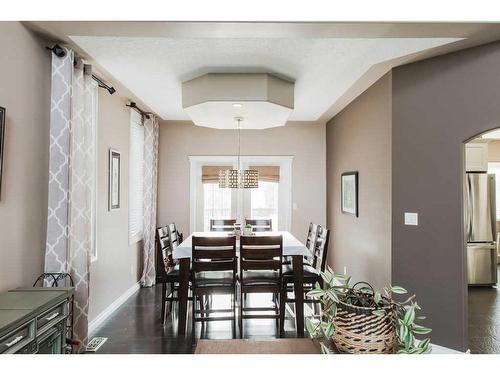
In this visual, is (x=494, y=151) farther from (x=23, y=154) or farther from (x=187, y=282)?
(x=23, y=154)

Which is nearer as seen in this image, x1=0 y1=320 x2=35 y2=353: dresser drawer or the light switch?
x1=0 y1=320 x2=35 y2=353: dresser drawer

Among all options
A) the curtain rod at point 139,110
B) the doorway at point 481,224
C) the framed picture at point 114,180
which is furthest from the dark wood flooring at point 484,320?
the curtain rod at point 139,110

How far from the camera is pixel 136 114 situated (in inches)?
184

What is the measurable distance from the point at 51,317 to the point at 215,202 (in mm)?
3932

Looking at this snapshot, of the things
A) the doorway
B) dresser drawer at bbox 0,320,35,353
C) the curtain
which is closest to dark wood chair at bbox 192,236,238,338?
dresser drawer at bbox 0,320,35,353

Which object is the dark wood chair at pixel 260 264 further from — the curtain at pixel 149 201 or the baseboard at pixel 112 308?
the curtain at pixel 149 201

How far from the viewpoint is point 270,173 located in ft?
18.9

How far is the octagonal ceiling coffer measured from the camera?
3.31 meters

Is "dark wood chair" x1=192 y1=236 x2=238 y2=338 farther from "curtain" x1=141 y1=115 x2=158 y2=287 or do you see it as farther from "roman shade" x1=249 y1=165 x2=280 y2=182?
"roman shade" x1=249 y1=165 x2=280 y2=182

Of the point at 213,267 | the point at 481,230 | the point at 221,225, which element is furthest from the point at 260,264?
the point at 481,230

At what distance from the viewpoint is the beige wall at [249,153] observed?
5598 millimetres

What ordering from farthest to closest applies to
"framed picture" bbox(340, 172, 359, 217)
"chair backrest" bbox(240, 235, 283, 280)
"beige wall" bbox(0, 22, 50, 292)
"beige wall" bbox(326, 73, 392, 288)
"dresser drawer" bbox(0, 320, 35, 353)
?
"framed picture" bbox(340, 172, 359, 217) < "beige wall" bbox(326, 73, 392, 288) < "chair backrest" bbox(240, 235, 283, 280) < "beige wall" bbox(0, 22, 50, 292) < "dresser drawer" bbox(0, 320, 35, 353)

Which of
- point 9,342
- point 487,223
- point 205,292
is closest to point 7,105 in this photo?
point 9,342

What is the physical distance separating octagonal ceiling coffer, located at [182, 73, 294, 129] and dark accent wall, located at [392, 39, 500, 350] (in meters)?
1.14
